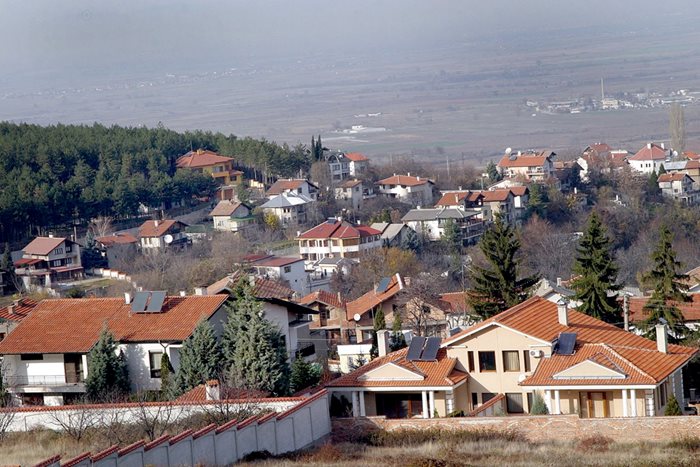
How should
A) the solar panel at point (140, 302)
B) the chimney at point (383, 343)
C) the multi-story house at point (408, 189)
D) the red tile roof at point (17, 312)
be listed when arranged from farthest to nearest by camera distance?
1. the multi-story house at point (408, 189)
2. the red tile roof at point (17, 312)
3. the solar panel at point (140, 302)
4. the chimney at point (383, 343)

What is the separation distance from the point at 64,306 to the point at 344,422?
688cm

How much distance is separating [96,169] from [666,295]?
47401 mm

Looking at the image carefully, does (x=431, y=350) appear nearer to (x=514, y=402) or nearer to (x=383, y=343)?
(x=383, y=343)

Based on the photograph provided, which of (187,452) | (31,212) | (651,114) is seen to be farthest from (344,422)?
(651,114)

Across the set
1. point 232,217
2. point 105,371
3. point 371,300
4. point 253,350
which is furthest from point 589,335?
point 232,217

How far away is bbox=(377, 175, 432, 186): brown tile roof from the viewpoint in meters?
76.2

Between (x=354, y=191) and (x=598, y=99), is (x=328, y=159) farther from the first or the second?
(x=598, y=99)

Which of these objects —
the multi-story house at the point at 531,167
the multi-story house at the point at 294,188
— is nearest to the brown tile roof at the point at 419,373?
the multi-story house at the point at 294,188

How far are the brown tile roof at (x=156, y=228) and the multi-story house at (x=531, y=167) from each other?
21586 millimetres

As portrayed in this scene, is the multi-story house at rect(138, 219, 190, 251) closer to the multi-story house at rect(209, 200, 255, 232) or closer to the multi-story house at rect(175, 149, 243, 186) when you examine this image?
the multi-story house at rect(209, 200, 255, 232)

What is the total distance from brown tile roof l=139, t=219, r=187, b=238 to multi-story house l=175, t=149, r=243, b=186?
10.8 m

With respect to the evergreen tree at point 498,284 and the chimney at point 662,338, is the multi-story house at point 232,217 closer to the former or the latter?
the evergreen tree at point 498,284

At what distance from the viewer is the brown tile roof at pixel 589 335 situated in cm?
2212

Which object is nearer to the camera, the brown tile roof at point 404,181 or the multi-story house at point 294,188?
the multi-story house at point 294,188
